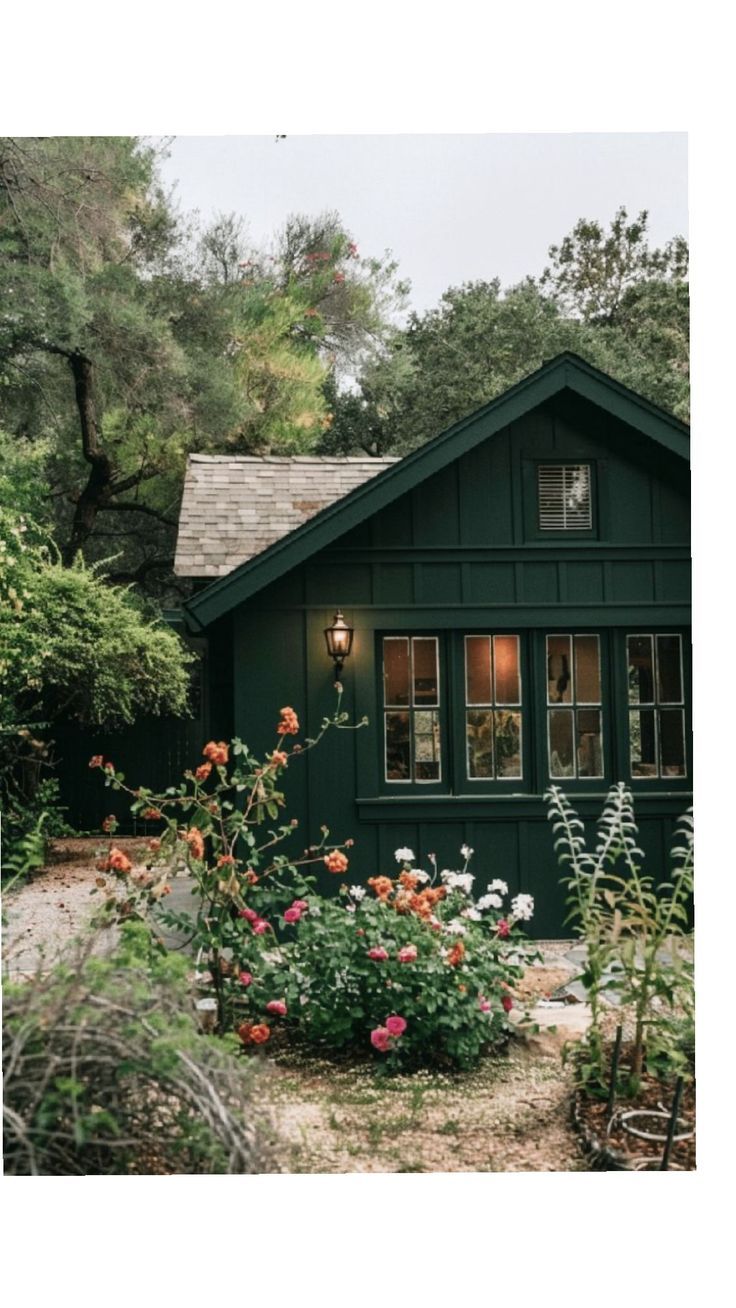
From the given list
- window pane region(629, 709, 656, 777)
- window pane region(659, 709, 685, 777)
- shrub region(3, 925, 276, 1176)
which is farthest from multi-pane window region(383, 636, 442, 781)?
shrub region(3, 925, 276, 1176)

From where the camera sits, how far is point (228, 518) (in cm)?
716

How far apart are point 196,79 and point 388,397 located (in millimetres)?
7646

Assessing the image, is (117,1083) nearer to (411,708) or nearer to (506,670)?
(411,708)

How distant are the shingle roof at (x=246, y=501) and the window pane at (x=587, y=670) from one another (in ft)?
5.67

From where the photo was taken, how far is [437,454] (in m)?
5.77

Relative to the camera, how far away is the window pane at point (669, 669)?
245 inches

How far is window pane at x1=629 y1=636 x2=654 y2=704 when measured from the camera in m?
6.20

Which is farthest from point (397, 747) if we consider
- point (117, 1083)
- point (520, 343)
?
point (520, 343)

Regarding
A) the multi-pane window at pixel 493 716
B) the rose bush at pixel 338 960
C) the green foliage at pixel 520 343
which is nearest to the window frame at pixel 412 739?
the multi-pane window at pixel 493 716

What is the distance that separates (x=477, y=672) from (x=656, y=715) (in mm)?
1023

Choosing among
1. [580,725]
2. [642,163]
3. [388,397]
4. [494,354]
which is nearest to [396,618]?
[580,725]

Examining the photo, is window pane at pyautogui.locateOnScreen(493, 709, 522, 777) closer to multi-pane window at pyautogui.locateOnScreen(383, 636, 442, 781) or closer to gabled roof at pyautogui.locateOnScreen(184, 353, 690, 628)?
multi-pane window at pyautogui.locateOnScreen(383, 636, 442, 781)

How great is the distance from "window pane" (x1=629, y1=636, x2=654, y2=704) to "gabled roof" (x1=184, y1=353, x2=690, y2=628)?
1.09 meters

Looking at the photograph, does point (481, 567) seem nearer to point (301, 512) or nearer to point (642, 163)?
point (301, 512)
